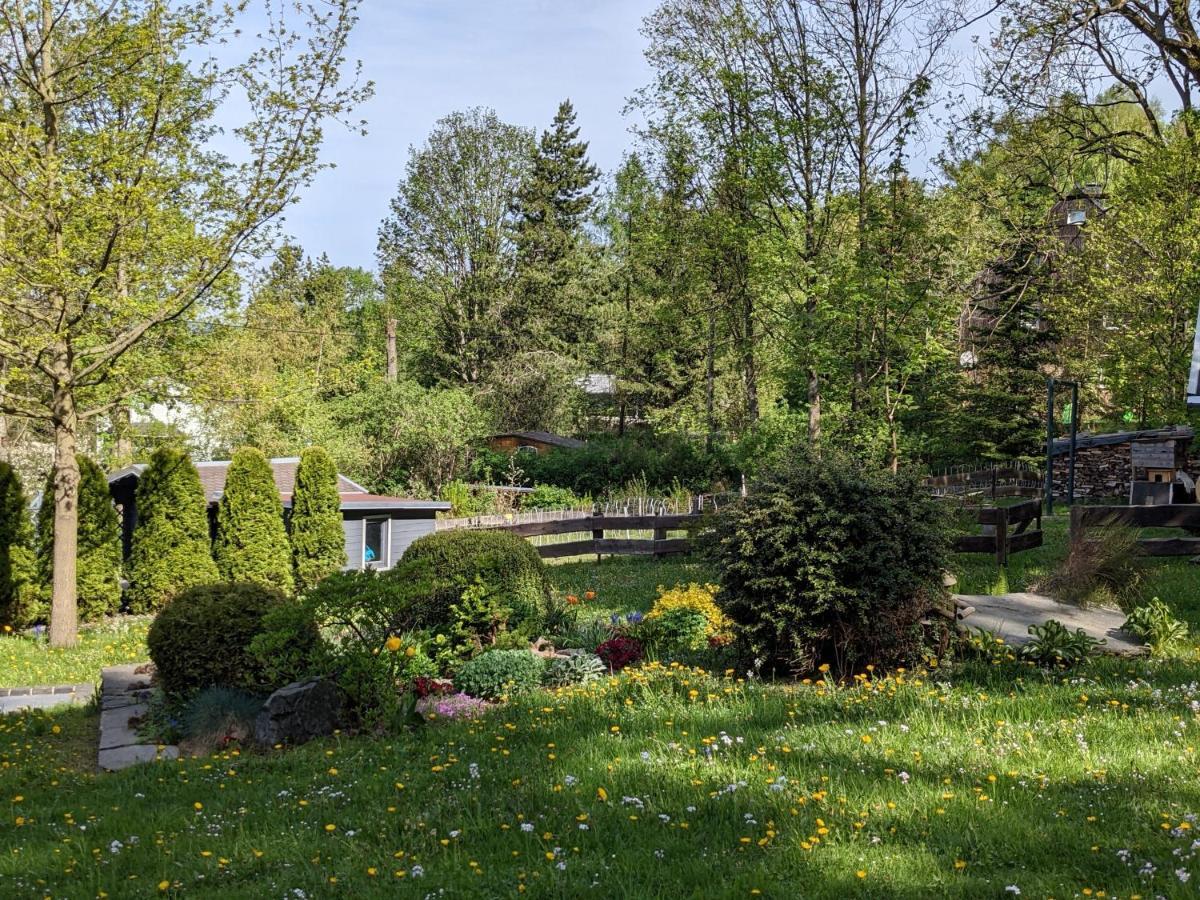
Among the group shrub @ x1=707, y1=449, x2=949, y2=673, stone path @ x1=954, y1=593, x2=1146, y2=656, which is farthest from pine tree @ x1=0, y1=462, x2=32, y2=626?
stone path @ x1=954, y1=593, x2=1146, y2=656

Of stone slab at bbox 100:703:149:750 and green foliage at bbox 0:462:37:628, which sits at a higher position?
green foliage at bbox 0:462:37:628

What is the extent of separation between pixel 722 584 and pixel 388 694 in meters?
2.91

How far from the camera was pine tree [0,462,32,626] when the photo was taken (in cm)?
1287

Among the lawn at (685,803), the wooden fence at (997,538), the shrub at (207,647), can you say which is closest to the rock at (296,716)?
the lawn at (685,803)

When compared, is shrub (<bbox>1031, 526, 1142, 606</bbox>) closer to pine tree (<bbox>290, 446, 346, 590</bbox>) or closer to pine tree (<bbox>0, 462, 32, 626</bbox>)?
pine tree (<bbox>290, 446, 346, 590</bbox>)

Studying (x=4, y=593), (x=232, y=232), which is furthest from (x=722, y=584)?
(x=4, y=593)

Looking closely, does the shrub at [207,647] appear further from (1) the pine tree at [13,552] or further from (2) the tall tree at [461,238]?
(2) the tall tree at [461,238]

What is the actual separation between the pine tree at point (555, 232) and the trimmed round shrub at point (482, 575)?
28066mm

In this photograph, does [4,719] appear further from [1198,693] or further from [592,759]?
[1198,693]

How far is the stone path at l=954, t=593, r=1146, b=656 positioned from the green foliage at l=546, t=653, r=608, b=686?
320 cm

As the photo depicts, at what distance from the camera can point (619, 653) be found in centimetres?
848

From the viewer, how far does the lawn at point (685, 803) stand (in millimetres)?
3758

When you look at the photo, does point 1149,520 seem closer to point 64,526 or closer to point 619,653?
point 619,653

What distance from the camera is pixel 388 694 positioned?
661cm
